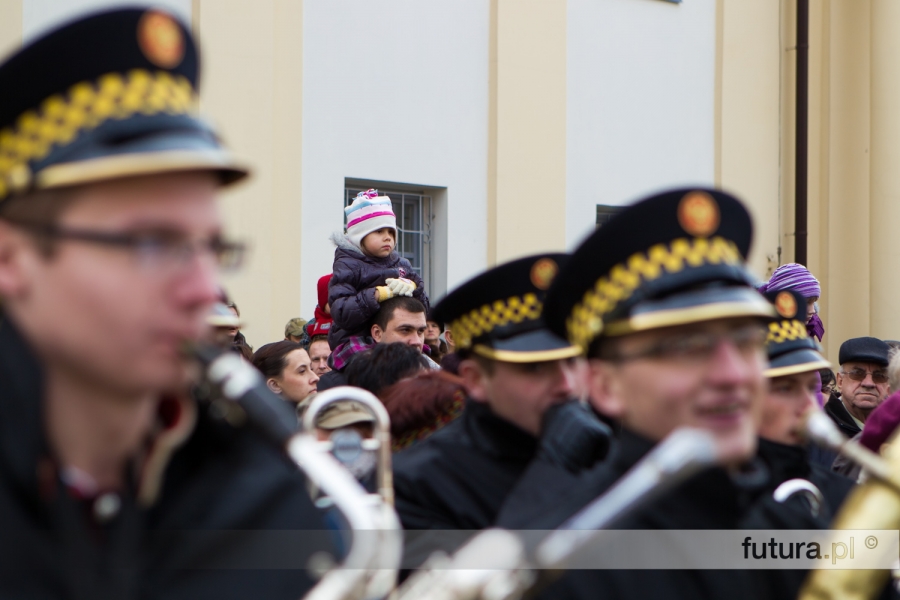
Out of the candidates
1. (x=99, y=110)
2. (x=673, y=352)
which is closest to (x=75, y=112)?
(x=99, y=110)

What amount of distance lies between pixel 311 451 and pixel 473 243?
8761 millimetres

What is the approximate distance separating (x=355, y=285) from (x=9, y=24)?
3116 millimetres

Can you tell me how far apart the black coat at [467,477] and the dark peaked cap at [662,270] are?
101cm

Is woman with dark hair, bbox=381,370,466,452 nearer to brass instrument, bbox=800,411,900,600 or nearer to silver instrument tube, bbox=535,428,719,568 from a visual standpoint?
brass instrument, bbox=800,411,900,600

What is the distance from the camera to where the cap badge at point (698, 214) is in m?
2.25

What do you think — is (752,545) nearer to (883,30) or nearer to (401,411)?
(401,411)

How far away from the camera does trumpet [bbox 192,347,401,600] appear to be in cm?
155

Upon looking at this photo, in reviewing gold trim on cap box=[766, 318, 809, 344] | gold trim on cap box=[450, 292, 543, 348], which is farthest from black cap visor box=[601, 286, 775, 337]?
gold trim on cap box=[766, 318, 809, 344]

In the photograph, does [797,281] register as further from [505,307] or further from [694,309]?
[694,309]

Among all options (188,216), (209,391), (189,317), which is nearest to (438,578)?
(209,391)

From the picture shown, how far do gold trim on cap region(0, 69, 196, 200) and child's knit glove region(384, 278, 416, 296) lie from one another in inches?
183

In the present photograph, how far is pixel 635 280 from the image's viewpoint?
2.18 m

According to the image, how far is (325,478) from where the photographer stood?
158 cm

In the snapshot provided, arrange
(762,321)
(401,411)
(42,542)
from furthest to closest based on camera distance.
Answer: (401,411)
(762,321)
(42,542)
